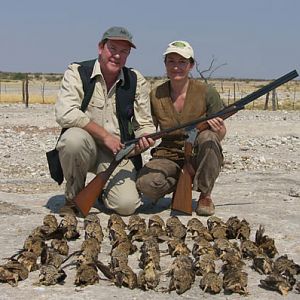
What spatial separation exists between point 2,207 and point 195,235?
105 inches

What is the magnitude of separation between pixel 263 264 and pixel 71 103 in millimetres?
2989

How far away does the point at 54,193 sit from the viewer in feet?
31.0

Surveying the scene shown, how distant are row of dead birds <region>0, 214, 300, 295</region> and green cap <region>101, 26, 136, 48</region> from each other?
6.61 ft

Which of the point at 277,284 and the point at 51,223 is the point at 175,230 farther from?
the point at 277,284

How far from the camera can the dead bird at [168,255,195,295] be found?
518cm

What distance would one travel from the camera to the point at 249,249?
602 centimetres

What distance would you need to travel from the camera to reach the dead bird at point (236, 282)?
16.8 feet

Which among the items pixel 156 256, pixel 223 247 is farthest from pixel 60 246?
pixel 223 247

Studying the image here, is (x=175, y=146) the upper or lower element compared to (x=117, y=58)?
lower

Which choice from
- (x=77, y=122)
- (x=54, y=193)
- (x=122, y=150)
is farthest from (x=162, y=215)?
(x=54, y=193)

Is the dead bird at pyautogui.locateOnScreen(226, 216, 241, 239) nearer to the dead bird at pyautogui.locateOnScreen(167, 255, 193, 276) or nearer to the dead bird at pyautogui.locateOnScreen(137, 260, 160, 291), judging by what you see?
the dead bird at pyautogui.locateOnScreen(167, 255, 193, 276)

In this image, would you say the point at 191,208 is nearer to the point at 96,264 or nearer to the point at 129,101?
the point at 129,101

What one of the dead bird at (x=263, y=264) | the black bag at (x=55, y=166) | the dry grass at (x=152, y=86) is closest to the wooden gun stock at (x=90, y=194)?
the black bag at (x=55, y=166)

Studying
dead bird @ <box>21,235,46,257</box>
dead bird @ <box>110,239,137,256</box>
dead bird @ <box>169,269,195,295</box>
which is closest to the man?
dead bird @ <box>110,239,137,256</box>
